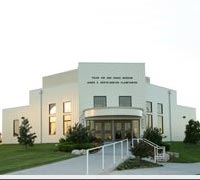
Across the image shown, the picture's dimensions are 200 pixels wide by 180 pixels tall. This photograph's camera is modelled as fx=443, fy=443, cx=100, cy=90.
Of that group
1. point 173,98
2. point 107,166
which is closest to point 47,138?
point 173,98

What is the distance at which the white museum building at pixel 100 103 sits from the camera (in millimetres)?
48406

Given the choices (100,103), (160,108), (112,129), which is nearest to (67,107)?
(100,103)

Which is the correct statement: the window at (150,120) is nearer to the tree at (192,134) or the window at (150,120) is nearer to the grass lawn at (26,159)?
the tree at (192,134)

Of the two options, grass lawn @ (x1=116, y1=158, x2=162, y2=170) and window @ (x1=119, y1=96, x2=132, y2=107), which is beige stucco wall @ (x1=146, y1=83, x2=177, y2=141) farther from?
grass lawn @ (x1=116, y1=158, x2=162, y2=170)

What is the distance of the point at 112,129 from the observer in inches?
1902

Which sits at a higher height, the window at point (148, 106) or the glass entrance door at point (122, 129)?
the window at point (148, 106)

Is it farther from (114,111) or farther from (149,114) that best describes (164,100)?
(114,111)

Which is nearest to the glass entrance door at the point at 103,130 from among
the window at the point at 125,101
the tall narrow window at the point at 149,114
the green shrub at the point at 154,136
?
the window at the point at 125,101

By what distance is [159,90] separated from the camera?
5691 cm

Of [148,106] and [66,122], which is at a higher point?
[148,106]

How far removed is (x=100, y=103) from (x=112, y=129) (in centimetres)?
354

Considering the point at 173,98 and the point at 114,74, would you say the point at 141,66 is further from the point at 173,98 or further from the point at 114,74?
the point at 173,98

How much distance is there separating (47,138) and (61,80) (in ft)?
24.6

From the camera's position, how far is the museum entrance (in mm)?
48375
